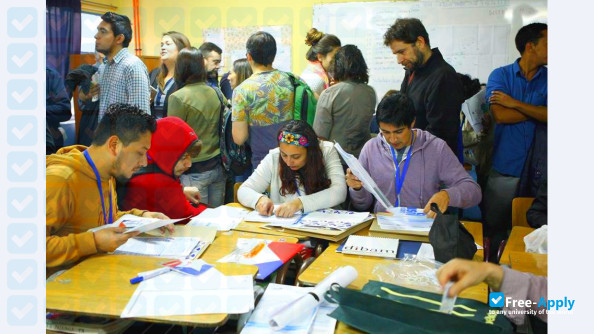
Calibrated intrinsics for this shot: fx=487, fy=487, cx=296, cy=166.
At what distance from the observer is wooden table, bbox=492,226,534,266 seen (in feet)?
5.58

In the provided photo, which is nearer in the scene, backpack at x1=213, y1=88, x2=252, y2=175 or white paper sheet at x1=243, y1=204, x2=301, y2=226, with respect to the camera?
white paper sheet at x1=243, y1=204, x2=301, y2=226

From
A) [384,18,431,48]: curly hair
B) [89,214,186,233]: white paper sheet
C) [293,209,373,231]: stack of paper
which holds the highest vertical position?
[384,18,431,48]: curly hair

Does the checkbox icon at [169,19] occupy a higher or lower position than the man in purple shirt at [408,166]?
higher

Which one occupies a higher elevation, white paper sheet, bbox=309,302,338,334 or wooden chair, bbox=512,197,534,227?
wooden chair, bbox=512,197,534,227

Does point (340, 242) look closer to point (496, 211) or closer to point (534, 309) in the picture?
point (534, 309)

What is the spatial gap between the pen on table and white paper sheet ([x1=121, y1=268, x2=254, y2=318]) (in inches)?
0.7

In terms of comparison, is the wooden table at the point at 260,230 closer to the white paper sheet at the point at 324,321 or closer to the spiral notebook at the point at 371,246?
the spiral notebook at the point at 371,246

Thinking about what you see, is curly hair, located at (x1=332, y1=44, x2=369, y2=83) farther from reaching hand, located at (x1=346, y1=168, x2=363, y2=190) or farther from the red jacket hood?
the red jacket hood

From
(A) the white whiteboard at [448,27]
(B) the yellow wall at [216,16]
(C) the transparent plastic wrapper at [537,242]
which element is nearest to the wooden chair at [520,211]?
(C) the transparent plastic wrapper at [537,242]

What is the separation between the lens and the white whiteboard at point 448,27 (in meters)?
4.36

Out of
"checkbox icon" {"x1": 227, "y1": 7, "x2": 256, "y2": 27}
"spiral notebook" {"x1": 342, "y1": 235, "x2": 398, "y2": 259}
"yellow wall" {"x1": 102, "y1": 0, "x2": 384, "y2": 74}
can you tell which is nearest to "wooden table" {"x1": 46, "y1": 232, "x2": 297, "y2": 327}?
"spiral notebook" {"x1": 342, "y1": 235, "x2": 398, "y2": 259}

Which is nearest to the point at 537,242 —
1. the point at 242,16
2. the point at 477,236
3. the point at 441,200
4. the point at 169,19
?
the point at 477,236

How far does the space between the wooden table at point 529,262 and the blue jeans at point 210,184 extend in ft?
6.01

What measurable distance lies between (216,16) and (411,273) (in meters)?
4.29
